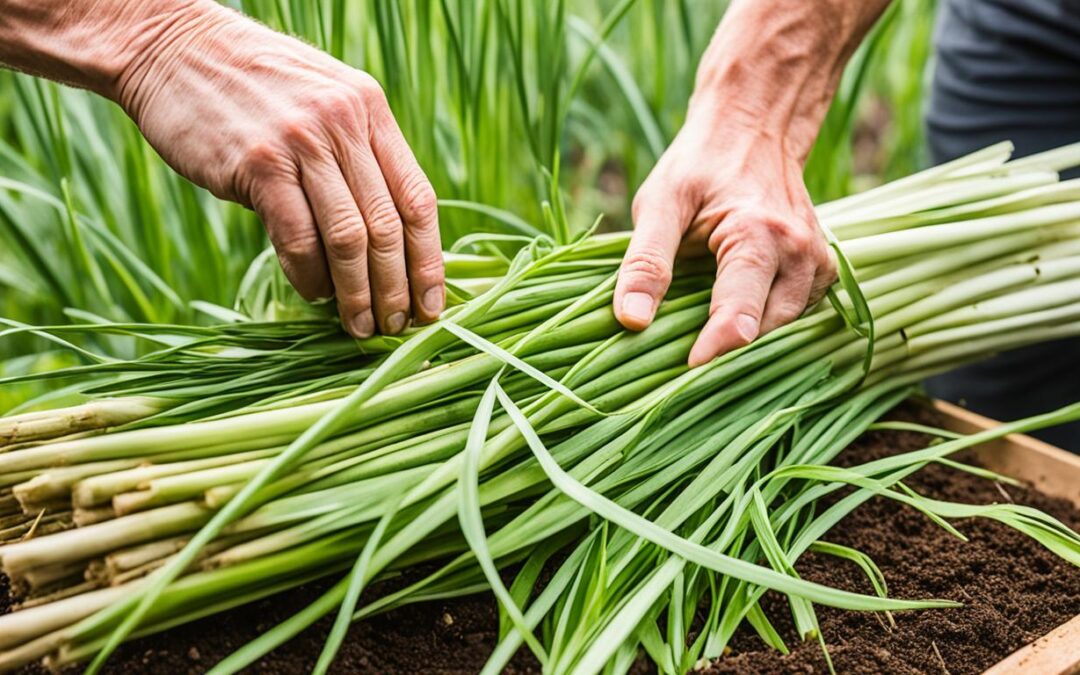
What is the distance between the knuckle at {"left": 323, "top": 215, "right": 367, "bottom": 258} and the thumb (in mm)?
303

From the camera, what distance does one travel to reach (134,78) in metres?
0.92

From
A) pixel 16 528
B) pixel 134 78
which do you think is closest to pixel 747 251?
pixel 134 78

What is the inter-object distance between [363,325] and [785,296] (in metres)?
0.53

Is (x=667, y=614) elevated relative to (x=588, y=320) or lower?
lower

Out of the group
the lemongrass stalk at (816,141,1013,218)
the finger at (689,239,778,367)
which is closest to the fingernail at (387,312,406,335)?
the finger at (689,239,778,367)

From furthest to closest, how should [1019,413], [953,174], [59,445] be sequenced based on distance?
1. [1019,413]
2. [953,174]
3. [59,445]

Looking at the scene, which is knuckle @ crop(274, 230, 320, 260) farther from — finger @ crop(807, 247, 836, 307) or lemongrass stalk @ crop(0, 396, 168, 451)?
finger @ crop(807, 247, 836, 307)

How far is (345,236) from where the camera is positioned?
902 mm

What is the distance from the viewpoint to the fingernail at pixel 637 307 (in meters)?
1.04

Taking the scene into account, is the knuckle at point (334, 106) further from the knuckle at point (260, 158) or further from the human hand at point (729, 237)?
the human hand at point (729, 237)

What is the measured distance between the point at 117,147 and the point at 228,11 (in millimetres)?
914

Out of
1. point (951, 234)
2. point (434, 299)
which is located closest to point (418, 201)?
point (434, 299)

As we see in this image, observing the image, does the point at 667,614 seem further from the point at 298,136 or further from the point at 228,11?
the point at 228,11

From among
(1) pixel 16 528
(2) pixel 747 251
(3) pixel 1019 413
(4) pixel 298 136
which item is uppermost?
(4) pixel 298 136
